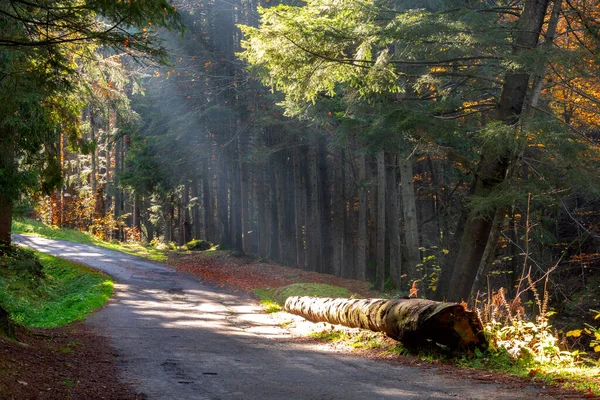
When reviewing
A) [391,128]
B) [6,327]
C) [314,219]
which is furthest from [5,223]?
[314,219]

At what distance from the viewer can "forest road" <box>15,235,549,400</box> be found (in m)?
6.36

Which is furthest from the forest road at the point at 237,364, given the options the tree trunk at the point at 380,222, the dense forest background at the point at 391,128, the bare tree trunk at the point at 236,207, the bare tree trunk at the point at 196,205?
the bare tree trunk at the point at 196,205

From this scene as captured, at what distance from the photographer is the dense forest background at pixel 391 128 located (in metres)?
11.3

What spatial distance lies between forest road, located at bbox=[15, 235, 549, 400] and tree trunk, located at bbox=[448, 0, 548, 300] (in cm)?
414

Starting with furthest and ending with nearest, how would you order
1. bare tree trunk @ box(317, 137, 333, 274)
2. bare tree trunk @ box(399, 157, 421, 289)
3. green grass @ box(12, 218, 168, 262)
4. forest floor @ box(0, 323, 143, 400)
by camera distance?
green grass @ box(12, 218, 168, 262) → bare tree trunk @ box(317, 137, 333, 274) → bare tree trunk @ box(399, 157, 421, 289) → forest floor @ box(0, 323, 143, 400)

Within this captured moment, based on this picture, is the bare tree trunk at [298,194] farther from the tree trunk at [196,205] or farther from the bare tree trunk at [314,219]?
the tree trunk at [196,205]

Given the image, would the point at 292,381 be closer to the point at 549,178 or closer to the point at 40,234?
the point at 549,178

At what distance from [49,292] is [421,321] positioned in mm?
12677

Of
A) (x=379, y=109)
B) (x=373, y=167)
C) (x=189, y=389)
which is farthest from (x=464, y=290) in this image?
(x=373, y=167)

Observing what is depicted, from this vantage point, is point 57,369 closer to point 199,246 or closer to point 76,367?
point 76,367

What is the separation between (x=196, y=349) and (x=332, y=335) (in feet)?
9.55

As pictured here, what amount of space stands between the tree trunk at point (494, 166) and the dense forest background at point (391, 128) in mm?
33

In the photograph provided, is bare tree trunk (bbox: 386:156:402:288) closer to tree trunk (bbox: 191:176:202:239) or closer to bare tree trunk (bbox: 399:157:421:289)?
bare tree trunk (bbox: 399:157:421:289)

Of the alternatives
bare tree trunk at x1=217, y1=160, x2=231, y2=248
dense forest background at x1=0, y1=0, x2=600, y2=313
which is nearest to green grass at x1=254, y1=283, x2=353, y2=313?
dense forest background at x1=0, y1=0, x2=600, y2=313
